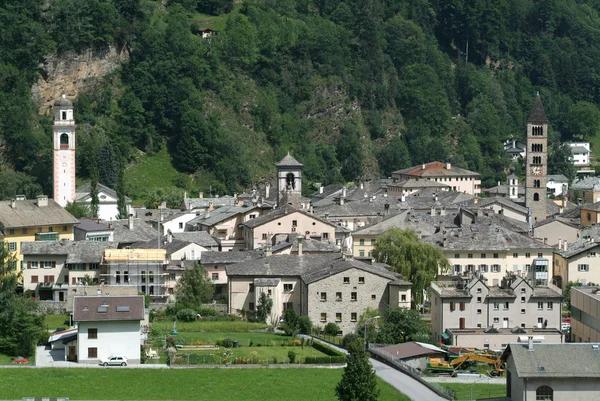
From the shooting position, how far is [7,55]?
14638 centimetres

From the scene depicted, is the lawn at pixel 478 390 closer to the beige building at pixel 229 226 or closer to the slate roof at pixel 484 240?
the slate roof at pixel 484 240

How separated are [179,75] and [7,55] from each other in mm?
16202

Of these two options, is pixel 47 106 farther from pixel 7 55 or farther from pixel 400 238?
pixel 400 238

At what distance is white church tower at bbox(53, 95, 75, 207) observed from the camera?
12325cm

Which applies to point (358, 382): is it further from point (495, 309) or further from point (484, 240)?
point (484, 240)

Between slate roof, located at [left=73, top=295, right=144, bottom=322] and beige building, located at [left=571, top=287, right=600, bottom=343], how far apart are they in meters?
20.1

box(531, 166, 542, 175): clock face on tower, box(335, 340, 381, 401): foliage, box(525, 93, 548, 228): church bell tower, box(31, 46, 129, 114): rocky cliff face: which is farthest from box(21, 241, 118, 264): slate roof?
box(31, 46, 129, 114): rocky cliff face

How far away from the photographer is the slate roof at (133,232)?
3981 inches

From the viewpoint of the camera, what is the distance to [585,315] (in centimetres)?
7950

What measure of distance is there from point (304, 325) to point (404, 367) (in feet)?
37.6

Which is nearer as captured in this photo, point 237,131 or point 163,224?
point 163,224

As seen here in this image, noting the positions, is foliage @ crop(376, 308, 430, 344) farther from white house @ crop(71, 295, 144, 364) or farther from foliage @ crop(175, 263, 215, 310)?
white house @ crop(71, 295, 144, 364)

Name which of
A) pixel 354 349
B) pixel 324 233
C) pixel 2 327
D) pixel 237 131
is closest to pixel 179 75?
pixel 237 131

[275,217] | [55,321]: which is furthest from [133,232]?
[55,321]
